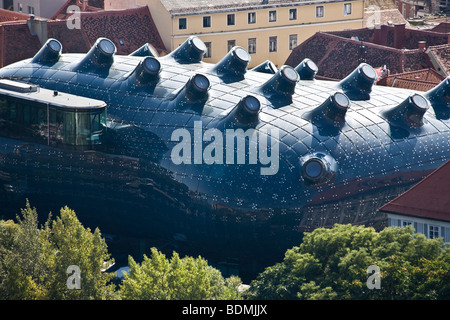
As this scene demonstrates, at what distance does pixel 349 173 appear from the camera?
322ft

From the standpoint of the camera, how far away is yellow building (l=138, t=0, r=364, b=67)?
15475 centimetres

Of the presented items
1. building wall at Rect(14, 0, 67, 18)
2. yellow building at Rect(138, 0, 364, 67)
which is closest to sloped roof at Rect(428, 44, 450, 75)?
yellow building at Rect(138, 0, 364, 67)

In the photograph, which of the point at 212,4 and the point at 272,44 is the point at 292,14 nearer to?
the point at 272,44

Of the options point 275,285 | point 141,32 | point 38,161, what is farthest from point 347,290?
point 141,32

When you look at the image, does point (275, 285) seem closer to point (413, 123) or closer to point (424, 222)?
point (424, 222)

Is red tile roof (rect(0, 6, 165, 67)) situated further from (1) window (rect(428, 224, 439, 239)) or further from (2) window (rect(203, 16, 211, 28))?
(1) window (rect(428, 224, 439, 239))

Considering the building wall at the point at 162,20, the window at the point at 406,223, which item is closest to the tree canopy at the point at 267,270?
the window at the point at 406,223

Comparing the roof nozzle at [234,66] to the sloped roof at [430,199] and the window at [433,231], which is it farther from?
the window at [433,231]

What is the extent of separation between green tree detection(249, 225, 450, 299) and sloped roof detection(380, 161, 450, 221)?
3.67 m

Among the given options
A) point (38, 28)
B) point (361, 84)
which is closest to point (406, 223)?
point (361, 84)

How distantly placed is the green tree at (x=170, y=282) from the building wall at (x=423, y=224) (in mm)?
15809

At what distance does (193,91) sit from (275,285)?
2287cm

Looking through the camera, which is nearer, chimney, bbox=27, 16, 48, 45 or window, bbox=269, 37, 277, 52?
chimney, bbox=27, 16, 48, 45

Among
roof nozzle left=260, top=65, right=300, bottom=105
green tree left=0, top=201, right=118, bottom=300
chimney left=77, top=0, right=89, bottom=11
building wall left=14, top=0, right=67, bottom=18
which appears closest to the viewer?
green tree left=0, top=201, right=118, bottom=300
